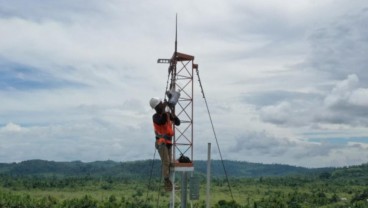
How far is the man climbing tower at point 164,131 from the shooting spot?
1214cm

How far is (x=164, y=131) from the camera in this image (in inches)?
490

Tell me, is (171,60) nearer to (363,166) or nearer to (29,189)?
(29,189)

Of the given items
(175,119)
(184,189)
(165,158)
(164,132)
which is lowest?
(184,189)

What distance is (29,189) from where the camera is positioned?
241 feet

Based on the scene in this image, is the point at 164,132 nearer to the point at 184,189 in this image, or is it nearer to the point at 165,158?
the point at 165,158

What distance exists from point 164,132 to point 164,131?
0.10ft

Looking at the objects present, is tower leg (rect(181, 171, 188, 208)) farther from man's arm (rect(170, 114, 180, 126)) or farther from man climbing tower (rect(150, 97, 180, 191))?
man's arm (rect(170, 114, 180, 126))

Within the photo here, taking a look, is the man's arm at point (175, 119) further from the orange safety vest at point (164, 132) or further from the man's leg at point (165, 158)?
the man's leg at point (165, 158)

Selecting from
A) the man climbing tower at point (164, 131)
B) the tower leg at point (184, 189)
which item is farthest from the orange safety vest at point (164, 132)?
the tower leg at point (184, 189)

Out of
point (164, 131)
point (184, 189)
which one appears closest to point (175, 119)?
point (164, 131)

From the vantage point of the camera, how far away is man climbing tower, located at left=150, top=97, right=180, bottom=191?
1214cm

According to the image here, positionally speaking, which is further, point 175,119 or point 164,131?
point 175,119

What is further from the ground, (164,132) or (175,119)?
(175,119)

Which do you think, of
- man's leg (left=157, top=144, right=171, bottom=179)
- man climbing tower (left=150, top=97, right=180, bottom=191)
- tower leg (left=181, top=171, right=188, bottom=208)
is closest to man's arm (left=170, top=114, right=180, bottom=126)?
man climbing tower (left=150, top=97, right=180, bottom=191)
